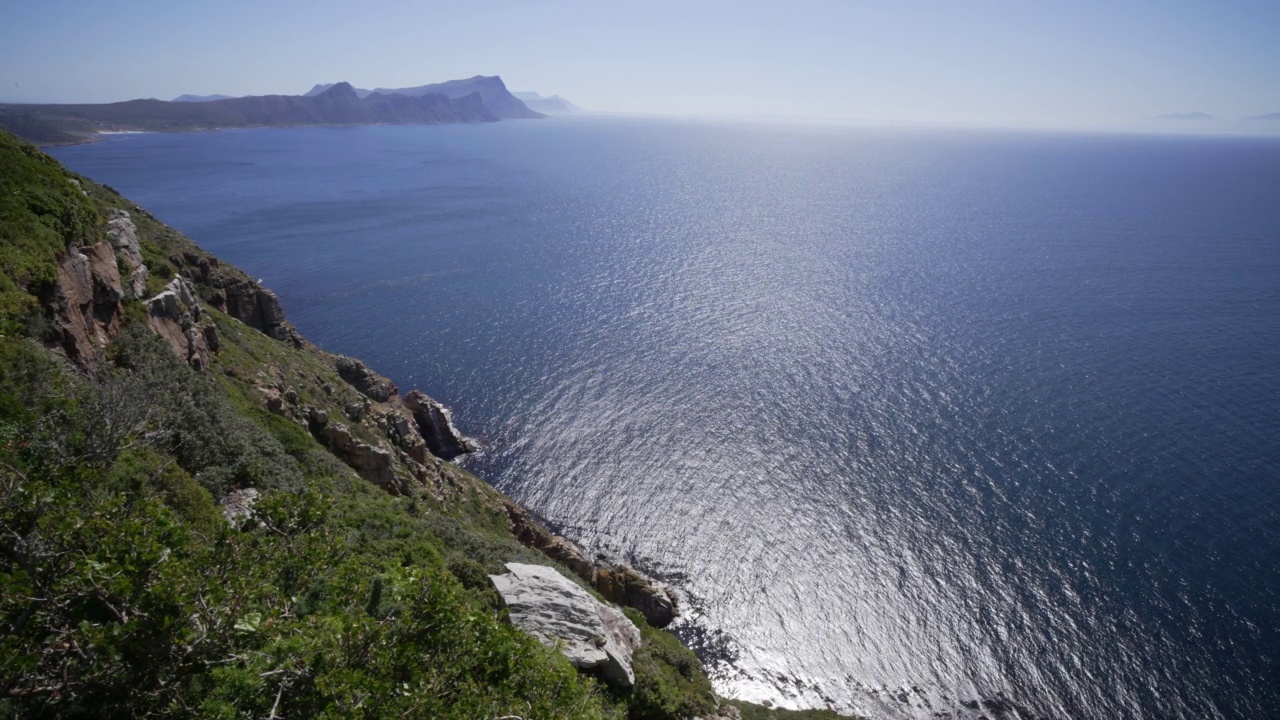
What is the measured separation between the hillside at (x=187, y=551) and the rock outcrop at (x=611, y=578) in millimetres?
7978

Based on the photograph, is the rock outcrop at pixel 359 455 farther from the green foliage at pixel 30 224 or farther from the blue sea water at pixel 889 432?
the blue sea water at pixel 889 432

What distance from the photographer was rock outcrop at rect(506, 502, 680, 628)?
50.0 meters

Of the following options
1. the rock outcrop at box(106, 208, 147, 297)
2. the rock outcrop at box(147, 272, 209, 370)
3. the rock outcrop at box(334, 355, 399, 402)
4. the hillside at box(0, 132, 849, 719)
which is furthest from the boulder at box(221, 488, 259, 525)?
the rock outcrop at box(334, 355, 399, 402)

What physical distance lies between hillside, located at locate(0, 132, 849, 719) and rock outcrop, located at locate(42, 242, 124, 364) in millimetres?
134

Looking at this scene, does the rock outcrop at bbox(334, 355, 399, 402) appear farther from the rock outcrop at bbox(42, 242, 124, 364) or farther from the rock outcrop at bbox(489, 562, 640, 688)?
the rock outcrop at bbox(489, 562, 640, 688)

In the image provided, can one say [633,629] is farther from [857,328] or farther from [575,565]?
[857,328]

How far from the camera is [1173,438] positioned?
6669 cm

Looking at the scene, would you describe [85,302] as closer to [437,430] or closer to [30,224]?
[30,224]

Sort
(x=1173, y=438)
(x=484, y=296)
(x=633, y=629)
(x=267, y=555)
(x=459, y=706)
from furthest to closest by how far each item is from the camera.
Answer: (x=484, y=296)
(x=1173, y=438)
(x=633, y=629)
(x=267, y=555)
(x=459, y=706)

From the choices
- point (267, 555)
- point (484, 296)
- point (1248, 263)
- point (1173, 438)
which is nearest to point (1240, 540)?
point (1173, 438)

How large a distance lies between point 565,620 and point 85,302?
2951 cm

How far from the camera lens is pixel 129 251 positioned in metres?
42.1

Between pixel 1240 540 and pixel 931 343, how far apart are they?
41833 millimetres

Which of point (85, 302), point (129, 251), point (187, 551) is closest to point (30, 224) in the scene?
point (85, 302)
